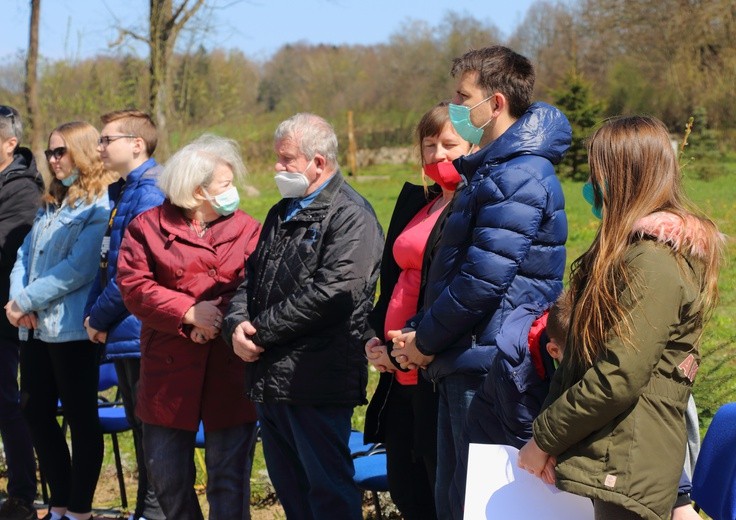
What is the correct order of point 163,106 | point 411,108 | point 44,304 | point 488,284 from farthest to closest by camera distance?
point 411,108 → point 163,106 → point 44,304 → point 488,284

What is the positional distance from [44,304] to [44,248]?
0.33 metres

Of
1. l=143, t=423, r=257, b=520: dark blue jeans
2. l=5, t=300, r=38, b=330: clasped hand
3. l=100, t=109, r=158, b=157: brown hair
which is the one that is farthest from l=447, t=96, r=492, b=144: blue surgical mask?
l=5, t=300, r=38, b=330: clasped hand

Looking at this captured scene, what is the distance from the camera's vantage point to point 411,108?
36656 millimetres

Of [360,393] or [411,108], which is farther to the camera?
[411,108]

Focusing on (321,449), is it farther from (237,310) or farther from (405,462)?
(237,310)

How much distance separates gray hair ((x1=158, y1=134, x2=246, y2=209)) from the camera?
170 inches

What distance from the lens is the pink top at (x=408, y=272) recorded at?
3777mm

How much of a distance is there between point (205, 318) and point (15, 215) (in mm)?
2010

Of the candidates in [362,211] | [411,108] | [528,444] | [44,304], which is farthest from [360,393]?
[411,108]

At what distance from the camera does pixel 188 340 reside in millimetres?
4324

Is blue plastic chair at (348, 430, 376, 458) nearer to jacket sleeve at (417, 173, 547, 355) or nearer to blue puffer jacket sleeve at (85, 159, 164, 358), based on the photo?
blue puffer jacket sleeve at (85, 159, 164, 358)

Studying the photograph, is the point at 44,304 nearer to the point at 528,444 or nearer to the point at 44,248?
the point at 44,248

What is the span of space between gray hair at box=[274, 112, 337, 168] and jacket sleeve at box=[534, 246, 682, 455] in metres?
1.88

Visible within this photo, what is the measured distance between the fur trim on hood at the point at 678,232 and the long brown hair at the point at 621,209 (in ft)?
0.04
